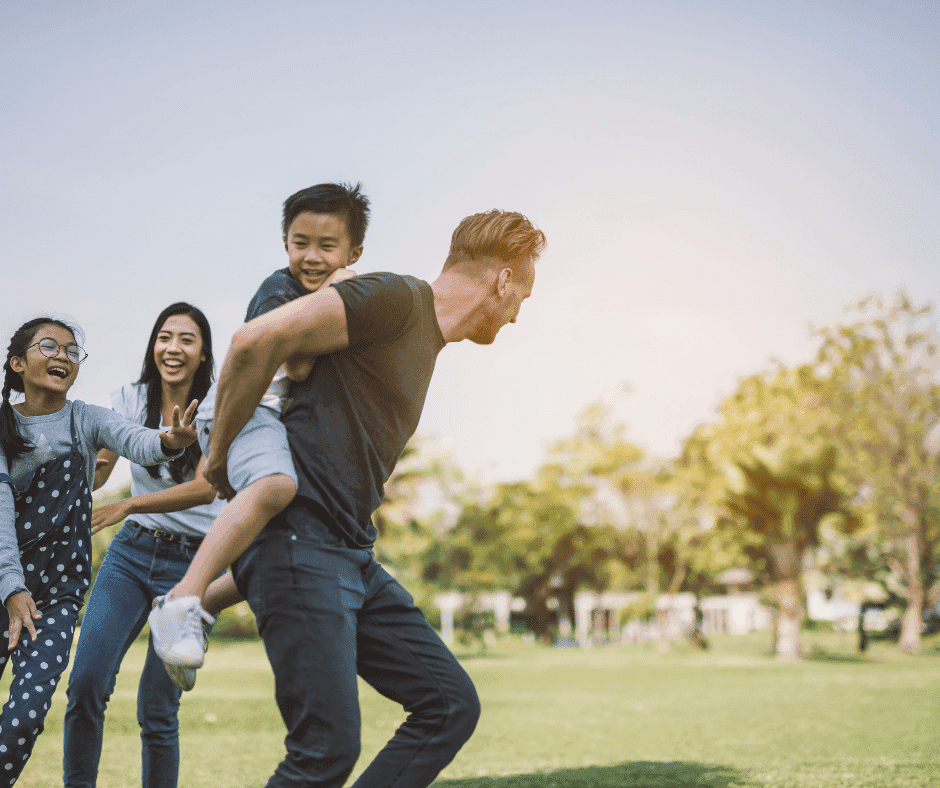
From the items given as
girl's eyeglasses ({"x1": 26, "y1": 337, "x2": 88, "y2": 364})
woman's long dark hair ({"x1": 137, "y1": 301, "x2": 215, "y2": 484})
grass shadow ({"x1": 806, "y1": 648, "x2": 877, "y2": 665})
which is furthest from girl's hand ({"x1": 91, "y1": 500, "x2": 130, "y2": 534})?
grass shadow ({"x1": 806, "y1": 648, "x2": 877, "y2": 665})

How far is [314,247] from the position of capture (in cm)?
291

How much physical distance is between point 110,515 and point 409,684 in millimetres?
1680

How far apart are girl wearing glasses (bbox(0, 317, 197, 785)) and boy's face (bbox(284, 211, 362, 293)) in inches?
31.1

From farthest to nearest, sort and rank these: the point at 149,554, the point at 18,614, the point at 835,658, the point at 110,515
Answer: the point at 835,658 < the point at 149,554 < the point at 110,515 < the point at 18,614

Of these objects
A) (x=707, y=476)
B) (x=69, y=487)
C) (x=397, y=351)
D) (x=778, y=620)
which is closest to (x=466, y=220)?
(x=397, y=351)

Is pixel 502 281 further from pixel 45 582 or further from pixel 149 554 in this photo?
pixel 149 554

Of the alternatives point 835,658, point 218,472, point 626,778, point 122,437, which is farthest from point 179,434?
point 835,658

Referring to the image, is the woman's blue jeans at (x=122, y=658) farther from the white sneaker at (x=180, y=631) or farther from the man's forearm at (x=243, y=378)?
the man's forearm at (x=243, y=378)

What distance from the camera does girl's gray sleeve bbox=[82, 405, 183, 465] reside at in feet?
11.7

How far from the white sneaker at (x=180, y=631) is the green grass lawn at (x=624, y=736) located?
11.8 ft

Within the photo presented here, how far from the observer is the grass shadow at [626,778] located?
5.57m

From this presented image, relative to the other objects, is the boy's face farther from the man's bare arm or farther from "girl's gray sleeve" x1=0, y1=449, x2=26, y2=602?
"girl's gray sleeve" x1=0, y1=449, x2=26, y2=602

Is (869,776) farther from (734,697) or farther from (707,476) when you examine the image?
(707,476)

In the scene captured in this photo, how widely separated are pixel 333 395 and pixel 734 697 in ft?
36.0
